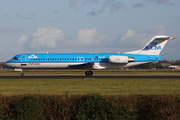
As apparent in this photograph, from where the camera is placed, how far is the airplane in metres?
43.8

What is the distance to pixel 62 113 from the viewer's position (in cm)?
1195

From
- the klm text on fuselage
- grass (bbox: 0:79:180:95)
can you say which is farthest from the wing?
grass (bbox: 0:79:180:95)

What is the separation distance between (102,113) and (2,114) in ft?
15.5

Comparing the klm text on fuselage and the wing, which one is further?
the klm text on fuselage

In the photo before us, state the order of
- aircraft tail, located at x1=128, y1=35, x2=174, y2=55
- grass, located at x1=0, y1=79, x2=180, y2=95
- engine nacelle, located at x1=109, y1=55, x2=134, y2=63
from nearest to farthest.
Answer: grass, located at x1=0, y1=79, x2=180, y2=95
engine nacelle, located at x1=109, y1=55, x2=134, y2=63
aircraft tail, located at x1=128, y1=35, x2=174, y2=55

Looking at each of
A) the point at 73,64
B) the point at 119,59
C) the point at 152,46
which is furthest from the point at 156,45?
the point at 73,64

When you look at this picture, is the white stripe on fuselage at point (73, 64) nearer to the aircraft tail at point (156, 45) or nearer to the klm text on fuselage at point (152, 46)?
the aircraft tail at point (156, 45)

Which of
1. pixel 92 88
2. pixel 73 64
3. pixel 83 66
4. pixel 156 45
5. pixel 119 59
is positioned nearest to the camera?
pixel 92 88

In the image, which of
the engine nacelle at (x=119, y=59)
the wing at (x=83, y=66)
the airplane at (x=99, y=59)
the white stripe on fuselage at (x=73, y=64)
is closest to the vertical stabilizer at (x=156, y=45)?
the airplane at (x=99, y=59)

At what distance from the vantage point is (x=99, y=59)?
4416cm

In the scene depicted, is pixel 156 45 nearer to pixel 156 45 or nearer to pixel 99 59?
pixel 156 45

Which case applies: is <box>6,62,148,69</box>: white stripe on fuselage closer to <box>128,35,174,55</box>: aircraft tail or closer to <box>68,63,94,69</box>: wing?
<box>68,63,94,69</box>: wing

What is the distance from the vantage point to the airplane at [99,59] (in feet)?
144

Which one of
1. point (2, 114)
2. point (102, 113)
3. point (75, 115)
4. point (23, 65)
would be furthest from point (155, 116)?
point (23, 65)
